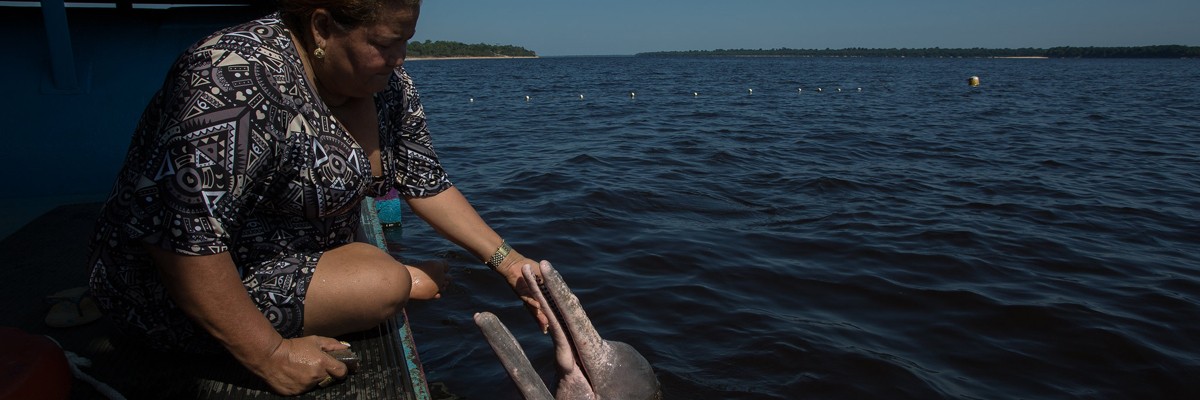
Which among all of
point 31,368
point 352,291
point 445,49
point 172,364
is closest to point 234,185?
point 352,291

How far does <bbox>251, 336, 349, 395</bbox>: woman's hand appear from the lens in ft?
6.86

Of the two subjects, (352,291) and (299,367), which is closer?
(299,367)

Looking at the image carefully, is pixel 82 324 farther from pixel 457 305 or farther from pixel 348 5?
pixel 457 305

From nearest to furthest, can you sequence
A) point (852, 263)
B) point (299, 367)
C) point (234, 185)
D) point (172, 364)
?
point (234, 185), point (299, 367), point (172, 364), point (852, 263)

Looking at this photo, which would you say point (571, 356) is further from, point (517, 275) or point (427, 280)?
point (427, 280)

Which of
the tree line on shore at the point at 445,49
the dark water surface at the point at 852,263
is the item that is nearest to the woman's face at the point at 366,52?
the dark water surface at the point at 852,263

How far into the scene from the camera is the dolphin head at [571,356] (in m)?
2.32

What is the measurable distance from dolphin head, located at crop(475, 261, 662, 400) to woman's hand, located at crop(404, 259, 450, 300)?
2.15 ft

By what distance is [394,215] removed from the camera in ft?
20.1

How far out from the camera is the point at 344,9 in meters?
1.89

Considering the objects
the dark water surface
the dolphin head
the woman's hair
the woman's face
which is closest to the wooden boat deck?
the dolphin head

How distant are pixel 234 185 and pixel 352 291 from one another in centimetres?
58

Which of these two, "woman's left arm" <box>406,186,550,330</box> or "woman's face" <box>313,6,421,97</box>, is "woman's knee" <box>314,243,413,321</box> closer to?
"woman's left arm" <box>406,186,550,330</box>

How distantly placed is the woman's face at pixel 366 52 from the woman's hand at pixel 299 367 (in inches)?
28.3
